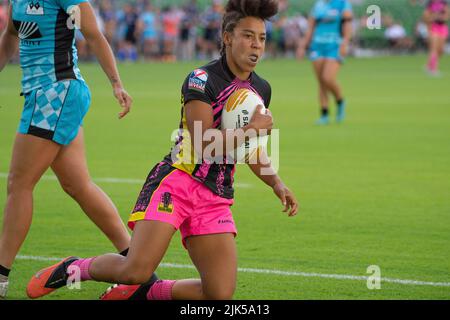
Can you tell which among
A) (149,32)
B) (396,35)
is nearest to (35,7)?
(149,32)

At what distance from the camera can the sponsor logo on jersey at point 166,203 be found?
6117 mm

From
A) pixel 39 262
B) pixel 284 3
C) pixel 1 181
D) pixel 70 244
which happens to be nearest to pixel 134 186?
pixel 1 181

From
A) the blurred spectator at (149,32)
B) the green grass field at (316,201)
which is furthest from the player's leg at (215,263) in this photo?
the blurred spectator at (149,32)

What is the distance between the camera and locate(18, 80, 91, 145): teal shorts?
6.95 metres

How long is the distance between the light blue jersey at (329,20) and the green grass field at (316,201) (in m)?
1.71

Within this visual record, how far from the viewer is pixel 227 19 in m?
6.32

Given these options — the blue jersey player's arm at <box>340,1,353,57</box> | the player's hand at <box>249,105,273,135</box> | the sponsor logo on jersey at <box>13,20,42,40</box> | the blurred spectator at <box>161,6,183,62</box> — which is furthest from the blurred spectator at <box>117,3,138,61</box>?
the player's hand at <box>249,105,273,135</box>

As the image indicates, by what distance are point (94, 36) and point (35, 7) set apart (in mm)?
477

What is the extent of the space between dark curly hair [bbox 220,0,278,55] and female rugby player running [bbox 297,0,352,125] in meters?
12.3

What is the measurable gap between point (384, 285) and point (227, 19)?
8.10 feet

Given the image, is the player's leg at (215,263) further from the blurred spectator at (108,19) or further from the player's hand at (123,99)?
the blurred spectator at (108,19)

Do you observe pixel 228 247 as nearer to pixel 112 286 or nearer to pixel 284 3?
pixel 112 286

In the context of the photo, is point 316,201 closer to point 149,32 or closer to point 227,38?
point 227,38

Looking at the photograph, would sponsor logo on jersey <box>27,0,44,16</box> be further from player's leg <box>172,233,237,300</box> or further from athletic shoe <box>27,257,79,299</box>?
player's leg <box>172,233,237,300</box>
